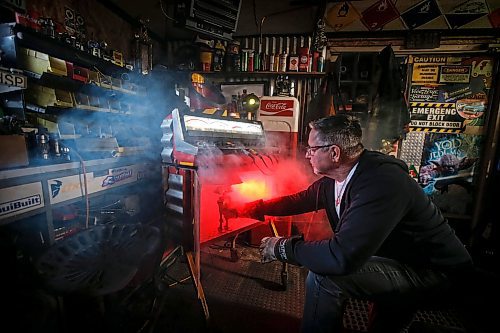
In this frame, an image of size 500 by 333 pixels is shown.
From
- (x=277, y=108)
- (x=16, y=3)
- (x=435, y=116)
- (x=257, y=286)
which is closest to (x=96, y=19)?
(x=16, y=3)

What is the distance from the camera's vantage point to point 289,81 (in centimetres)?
509

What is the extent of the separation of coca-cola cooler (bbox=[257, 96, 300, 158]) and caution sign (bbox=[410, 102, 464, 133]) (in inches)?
104

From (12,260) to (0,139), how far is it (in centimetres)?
100

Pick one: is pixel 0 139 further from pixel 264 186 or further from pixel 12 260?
pixel 264 186

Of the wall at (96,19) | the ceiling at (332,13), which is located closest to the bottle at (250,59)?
the ceiling at (332,13)

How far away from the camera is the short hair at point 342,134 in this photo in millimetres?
1852

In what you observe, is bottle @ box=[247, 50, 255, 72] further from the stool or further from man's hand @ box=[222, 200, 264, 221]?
the stool

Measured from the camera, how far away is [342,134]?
6.06 ft

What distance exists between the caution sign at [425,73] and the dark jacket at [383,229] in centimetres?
397

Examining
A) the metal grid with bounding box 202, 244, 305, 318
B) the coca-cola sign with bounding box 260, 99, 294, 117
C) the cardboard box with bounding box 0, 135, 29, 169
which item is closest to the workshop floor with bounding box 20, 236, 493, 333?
the metal grid with bounding box 202, 244, 305, 318

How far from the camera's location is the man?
1572 mm

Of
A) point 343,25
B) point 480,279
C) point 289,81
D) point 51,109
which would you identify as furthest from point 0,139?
point 343,25

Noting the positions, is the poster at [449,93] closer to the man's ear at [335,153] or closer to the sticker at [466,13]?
the sticker at [466,13]

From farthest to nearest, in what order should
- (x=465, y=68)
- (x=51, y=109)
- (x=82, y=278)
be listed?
(x=465, y=68), (x=51, y=109), (x=82, y=278)
